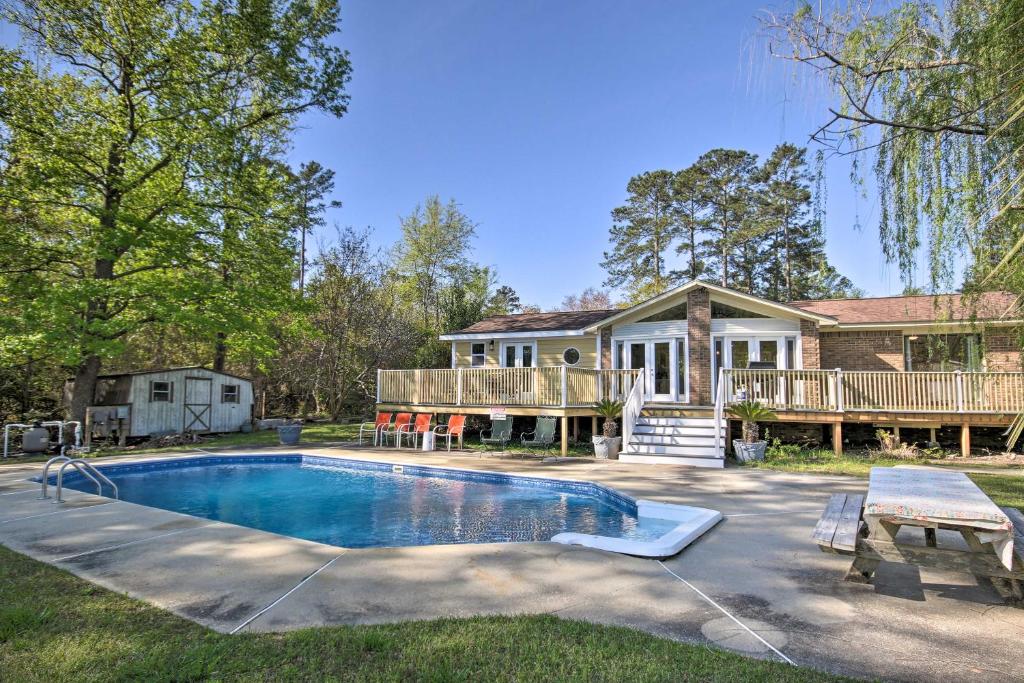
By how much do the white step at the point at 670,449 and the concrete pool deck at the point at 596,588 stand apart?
552 cm

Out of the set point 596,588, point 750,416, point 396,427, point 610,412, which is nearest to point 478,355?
point 396,427

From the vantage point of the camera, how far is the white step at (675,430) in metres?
13.1

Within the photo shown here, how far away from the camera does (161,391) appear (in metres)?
17.4

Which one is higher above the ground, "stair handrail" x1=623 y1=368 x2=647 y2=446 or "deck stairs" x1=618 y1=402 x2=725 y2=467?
"stair handrail" x1=623 y1=368 x2=647 y2=446

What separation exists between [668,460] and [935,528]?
8.14m

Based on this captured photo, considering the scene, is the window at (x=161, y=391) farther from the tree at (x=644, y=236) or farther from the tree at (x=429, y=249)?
the tree at (x=644, y=236)

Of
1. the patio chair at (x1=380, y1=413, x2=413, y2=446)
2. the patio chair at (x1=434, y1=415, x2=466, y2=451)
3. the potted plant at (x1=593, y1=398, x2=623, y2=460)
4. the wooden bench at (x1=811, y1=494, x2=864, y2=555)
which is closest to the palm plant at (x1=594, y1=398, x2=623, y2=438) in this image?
the potted plant at (x1=593, y1=398, x2=623, y2=460)

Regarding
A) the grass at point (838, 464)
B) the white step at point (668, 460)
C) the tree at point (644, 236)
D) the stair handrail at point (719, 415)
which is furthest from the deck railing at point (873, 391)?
the tree at point (644, 236)

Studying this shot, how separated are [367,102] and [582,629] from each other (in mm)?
21948

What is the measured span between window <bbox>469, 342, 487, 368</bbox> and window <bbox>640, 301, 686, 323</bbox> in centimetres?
614

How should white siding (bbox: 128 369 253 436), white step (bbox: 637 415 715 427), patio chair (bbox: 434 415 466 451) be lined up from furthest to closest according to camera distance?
white siding (bbox: 128 369 253 436) → patio chair (bbox: 434 415 466 451) → white step (bbox: 637 415 715 427)

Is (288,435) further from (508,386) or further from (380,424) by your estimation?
(508,386)

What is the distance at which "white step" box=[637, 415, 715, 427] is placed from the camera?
44.3 ft

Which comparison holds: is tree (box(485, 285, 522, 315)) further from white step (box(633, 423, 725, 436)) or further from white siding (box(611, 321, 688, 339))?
white step (box(633, 423, 725, 436))
